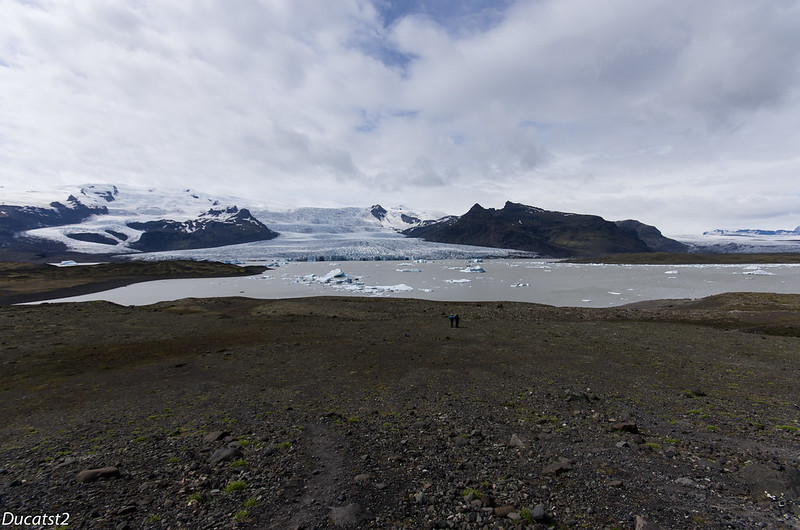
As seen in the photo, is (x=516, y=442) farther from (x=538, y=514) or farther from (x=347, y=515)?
(x=347, y=515)

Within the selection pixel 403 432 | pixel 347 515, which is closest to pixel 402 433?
pixel 403 432

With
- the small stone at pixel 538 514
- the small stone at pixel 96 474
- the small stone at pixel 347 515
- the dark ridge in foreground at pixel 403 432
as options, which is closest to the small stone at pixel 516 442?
the dark ridge in foreground at pixel 403 432

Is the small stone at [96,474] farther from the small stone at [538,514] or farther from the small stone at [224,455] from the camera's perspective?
the small stone at [538,514]

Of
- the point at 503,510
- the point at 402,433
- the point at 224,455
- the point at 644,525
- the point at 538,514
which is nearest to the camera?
the point at 644,525

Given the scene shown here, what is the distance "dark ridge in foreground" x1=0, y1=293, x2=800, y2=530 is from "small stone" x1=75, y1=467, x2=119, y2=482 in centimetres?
3

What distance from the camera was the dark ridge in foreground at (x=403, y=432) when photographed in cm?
562

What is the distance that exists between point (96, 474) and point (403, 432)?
228 inches

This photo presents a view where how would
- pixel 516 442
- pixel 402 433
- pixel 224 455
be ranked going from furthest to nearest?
pixel 402 433 → pixel 516 442 → pixel 224 455

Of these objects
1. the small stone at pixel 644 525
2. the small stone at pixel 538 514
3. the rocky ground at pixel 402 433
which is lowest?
the rocky ground at pixel 402 433

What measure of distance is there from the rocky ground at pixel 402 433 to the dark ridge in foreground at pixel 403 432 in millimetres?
48

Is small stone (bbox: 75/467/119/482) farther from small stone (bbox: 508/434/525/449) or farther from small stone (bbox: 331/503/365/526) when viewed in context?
small stone (bbox: 508/434/525/449)

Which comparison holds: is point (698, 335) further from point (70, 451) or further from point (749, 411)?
point (70, 451)

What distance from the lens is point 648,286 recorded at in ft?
179

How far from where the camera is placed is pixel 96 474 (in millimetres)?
6523
